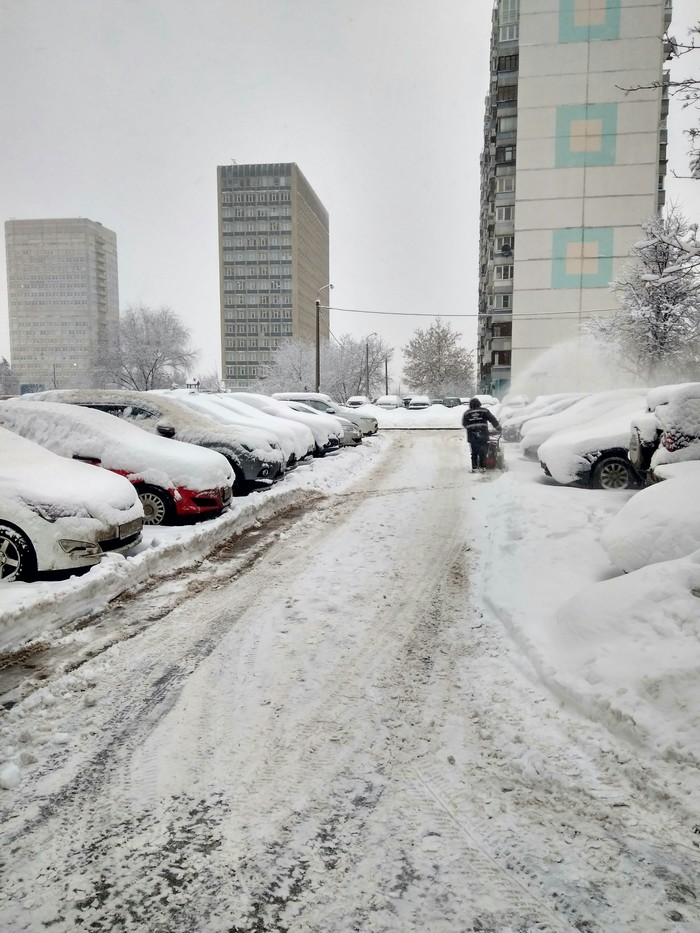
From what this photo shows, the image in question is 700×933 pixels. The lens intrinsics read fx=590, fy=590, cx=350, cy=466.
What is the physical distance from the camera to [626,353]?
28.0 meters

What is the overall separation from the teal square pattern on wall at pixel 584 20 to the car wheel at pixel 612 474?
5798 cm

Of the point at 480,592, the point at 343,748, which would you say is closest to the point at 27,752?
the point at 343,748

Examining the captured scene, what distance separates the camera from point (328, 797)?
2.62 metres

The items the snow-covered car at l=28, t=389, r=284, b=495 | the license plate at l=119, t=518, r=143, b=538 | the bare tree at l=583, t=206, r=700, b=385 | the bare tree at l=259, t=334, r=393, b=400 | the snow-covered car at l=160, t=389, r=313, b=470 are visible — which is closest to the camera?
the license plate at l=119, t=518, r=143, b=538

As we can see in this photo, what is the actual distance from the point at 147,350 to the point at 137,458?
197 ft

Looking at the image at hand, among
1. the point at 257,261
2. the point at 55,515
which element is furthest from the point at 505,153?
the point at 257,261

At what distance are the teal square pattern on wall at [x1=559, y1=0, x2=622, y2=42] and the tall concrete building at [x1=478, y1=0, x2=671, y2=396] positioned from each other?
86mm

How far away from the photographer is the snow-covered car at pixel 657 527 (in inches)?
173

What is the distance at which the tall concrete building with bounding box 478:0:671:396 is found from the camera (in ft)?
168

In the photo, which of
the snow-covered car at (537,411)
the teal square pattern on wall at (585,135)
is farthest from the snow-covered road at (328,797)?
the teal square pattern on wall at (585,135)

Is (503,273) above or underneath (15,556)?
above

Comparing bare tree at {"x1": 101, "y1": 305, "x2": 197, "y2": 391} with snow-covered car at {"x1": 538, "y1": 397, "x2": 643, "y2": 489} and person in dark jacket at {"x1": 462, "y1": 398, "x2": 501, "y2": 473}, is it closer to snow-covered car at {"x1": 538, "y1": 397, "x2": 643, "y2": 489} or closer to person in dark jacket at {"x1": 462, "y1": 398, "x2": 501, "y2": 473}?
person in dark jacket at {"x1": 462, "y1": 398, "x2": 501, "y2": 473}

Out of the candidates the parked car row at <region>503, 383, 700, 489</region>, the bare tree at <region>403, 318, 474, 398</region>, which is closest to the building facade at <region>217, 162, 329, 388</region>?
the bare tree at <region>403, 318, 474, 398</region>

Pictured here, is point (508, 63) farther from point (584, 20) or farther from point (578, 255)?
point (578, 255)
